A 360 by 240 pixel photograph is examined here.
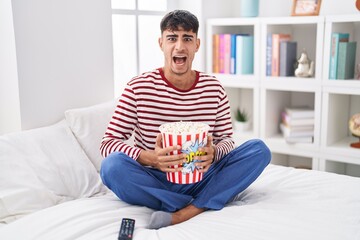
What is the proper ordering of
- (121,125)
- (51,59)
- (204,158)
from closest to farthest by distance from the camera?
(204,158)
(121,125)
(51,59)

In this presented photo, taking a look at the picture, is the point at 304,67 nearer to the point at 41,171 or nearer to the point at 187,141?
the point at 187,141

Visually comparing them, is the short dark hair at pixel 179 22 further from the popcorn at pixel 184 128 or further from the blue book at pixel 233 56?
the blue book at pixel 233 56

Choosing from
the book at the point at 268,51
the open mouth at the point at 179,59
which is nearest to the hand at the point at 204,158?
the open mouth at the point at 179,59

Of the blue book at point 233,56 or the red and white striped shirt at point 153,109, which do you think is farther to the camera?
the blue book at point 233,56

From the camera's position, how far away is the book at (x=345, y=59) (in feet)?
8.13

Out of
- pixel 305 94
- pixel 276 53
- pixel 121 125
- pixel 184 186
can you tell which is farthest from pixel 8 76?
pixel 305 94

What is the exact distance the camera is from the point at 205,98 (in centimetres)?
177

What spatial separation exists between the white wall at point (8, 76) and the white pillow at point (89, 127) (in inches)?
9.0

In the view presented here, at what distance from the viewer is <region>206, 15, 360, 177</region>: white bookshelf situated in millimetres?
2518

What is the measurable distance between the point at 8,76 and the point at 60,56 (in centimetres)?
26

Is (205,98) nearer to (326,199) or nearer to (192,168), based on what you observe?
(192,168)

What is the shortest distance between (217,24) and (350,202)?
162cm

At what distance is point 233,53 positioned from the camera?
2.88 meters

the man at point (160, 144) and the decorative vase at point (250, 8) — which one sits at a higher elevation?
the decorative vase at point (250, 8)
